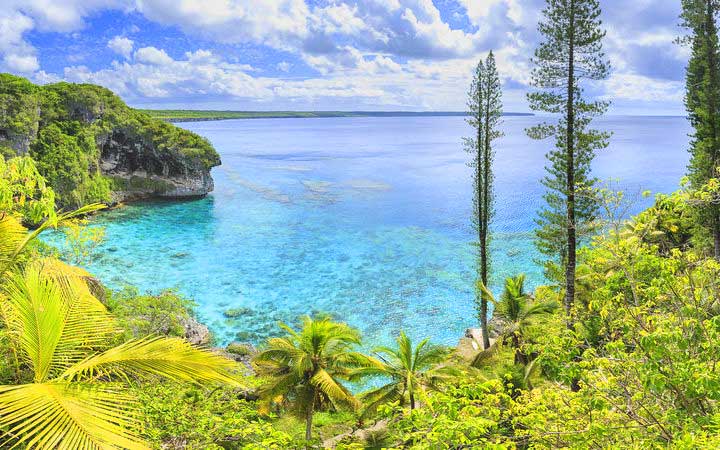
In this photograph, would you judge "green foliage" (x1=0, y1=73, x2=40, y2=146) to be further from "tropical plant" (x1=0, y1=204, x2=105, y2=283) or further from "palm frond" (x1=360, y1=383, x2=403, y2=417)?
"tropical plant" (x1=0, y1=204, x2=105, y2=283)

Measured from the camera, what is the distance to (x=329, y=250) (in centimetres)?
4041

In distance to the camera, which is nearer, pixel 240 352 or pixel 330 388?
pixel 330 388

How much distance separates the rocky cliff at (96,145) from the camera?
154ft

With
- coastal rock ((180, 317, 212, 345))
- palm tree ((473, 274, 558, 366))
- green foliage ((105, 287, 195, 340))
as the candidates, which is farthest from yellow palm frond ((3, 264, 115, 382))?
coastal rock ((180, 317, 212, 345))

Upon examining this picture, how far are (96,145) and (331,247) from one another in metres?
35.7

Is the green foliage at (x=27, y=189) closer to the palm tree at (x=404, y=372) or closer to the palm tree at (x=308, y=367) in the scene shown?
the palm tree at (x=308, y=367)

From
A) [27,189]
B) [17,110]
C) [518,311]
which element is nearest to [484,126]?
[518,311]

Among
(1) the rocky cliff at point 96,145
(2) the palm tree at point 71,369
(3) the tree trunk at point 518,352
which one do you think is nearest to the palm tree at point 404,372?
(3) the tree trunk at point 518,352

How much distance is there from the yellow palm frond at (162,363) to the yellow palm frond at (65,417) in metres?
0.25

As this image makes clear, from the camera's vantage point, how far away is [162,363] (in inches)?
158

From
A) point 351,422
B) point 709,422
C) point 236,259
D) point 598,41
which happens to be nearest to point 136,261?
point 236,259

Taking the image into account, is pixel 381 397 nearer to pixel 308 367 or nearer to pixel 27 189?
pixel 308 367

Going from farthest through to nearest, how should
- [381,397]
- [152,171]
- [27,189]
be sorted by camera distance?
[152,171], [381,397], [27,189]

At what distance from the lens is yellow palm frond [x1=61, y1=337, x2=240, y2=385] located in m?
3.95
